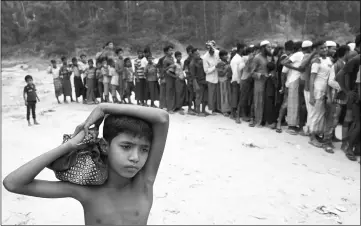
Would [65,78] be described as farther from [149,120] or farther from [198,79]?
[149,120]

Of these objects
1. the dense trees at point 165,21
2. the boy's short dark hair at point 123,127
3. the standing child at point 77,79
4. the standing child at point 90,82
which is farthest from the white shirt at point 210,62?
the dense trees at point 165,21

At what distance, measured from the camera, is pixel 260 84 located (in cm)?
676

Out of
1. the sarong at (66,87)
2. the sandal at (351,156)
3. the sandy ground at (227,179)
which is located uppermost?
the sarong at (66,87)

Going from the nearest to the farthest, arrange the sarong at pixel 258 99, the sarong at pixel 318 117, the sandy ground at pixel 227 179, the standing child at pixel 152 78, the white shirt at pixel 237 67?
1. the sandy ground at pixel 227 179
2. the sarong at pixel 318 117
3. the sarong at pixel 258 99
4. the white shirt at pixel 237 67
5. the standing child at pixel 152 78

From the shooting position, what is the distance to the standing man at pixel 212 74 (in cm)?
748

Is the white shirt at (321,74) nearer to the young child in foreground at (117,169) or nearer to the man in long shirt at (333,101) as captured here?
the man in long shirt at (333,101)

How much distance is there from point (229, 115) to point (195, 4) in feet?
90.4

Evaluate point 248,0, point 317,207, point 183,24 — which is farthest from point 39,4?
point 317,207

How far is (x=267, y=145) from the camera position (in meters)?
5.91

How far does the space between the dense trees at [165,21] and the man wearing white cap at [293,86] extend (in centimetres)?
2276

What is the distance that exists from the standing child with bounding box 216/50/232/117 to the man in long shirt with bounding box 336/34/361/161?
2568 millimetres

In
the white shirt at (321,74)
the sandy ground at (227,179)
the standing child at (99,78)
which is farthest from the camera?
the standing child at (99,78)

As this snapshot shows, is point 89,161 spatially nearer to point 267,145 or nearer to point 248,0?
point 267,145

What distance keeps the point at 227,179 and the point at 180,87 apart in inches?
150
